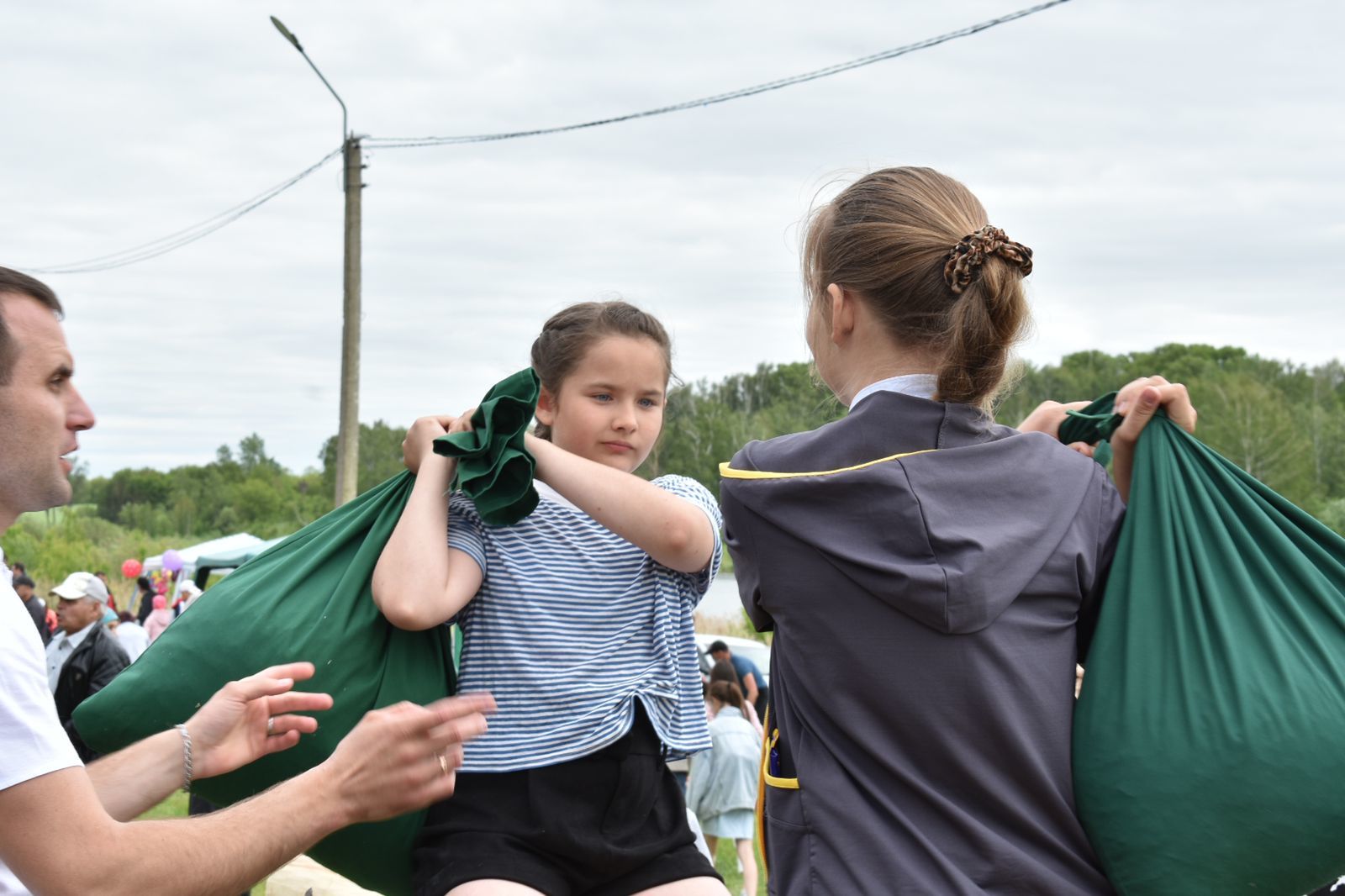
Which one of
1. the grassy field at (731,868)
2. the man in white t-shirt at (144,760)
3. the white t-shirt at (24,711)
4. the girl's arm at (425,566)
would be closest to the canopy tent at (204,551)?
the grassy field at (731,868)

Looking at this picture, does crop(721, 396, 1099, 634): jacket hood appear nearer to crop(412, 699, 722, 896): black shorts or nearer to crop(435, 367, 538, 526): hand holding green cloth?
crop(435, 367, 538, 526): hand holding green cloth

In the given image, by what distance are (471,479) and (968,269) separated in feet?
3.09

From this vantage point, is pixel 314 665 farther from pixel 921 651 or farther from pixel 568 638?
pixel 921 651

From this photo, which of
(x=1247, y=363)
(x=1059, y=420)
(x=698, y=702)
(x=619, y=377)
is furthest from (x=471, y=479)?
(x=1247, y=363)

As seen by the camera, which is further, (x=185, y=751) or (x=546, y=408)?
(x=546, y=408)

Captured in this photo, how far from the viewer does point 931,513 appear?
1664 mm

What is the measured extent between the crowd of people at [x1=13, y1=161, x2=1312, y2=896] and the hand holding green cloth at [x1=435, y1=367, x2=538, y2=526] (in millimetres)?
52

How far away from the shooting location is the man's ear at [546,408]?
99.2 inches

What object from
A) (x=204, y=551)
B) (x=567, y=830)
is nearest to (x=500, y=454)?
(x=567, y=830)

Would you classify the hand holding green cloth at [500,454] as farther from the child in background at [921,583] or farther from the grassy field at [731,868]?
the grassy field at [731,868]

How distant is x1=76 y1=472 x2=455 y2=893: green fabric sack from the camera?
216 centimetres

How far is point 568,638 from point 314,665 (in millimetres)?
472

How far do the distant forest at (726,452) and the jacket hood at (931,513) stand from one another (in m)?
18.2

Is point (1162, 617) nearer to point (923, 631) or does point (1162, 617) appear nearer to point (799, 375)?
point (923, 631)
